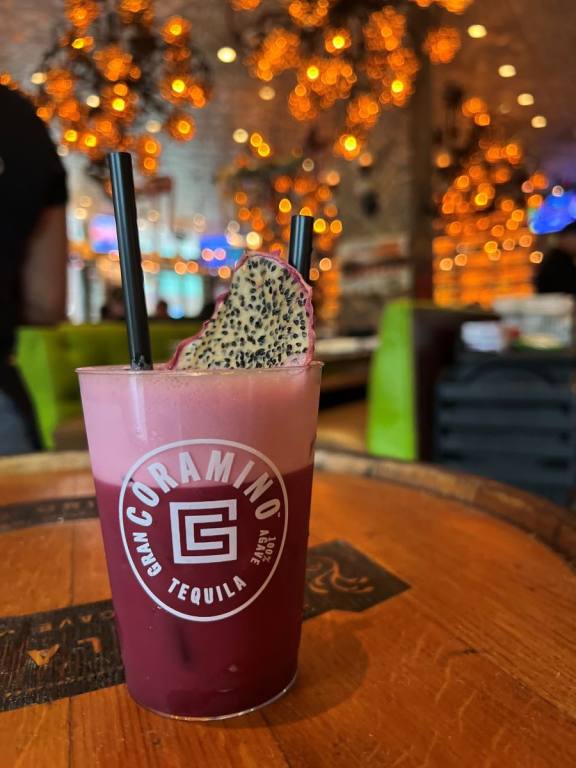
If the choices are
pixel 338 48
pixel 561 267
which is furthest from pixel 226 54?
pixel 561 267

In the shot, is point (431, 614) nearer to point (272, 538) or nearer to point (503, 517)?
point (272, 538)

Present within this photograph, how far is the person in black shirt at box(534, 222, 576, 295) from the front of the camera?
502cm

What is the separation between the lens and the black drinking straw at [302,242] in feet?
1.58

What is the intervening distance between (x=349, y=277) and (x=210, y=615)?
726 centimetres

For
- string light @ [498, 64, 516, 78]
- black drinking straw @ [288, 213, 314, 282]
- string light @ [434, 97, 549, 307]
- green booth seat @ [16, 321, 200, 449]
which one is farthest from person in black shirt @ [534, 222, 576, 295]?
black drinking straw @ [288, 213, 314, 282]

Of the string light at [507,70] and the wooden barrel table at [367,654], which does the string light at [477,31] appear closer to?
the string light at [507,70]

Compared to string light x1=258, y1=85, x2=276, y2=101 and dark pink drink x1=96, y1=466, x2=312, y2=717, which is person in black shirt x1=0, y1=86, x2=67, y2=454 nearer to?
dark pink drink x1=96, y1=466, x2=312, y2=717

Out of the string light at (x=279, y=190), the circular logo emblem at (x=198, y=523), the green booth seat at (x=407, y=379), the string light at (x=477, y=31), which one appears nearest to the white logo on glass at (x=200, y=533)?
the circular logo emblem at (x=198, y=523)

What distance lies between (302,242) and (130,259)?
0.44 ft

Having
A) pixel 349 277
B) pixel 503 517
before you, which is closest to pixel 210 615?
pixel 503 517

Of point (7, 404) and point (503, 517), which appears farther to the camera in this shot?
point (7, 404)

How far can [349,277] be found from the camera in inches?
295

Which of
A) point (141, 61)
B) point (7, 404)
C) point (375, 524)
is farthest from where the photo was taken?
point (141, 61)

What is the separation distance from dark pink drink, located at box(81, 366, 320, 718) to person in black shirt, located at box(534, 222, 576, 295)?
5234 millimetres
